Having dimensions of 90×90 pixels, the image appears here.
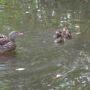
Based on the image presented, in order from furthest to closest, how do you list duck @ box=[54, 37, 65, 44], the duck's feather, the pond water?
duck @ box=[54, 37, 65, 44] → the duck's feather → the pond water

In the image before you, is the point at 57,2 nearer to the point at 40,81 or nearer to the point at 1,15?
the point at 1,15

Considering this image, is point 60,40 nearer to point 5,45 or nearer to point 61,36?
point 61,36

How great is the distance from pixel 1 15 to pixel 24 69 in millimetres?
5650

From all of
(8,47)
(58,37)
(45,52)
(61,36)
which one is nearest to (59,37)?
(58,37)

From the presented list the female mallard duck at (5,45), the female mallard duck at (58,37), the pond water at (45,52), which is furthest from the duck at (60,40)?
the female mallard duck at (5,45)

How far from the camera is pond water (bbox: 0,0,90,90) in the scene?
6.59m

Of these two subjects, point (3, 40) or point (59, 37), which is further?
point (59, 37)

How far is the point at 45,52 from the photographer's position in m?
8.49

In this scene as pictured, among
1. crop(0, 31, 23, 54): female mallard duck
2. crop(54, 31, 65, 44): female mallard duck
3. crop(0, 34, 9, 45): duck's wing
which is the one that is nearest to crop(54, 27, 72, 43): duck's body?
crop(54, 31, 65, 44): female mallard duck

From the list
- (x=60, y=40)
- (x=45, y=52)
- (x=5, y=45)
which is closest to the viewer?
(x=45, y=52)

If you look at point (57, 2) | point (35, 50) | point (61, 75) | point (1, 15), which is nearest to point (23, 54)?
point (35, 50)

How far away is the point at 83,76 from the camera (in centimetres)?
695

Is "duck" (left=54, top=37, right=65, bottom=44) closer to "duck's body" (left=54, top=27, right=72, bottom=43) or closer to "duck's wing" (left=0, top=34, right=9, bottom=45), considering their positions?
"duck's body" (left=54, top=27, right=72, bottom=43)

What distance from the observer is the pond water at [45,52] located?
6.59 meters
